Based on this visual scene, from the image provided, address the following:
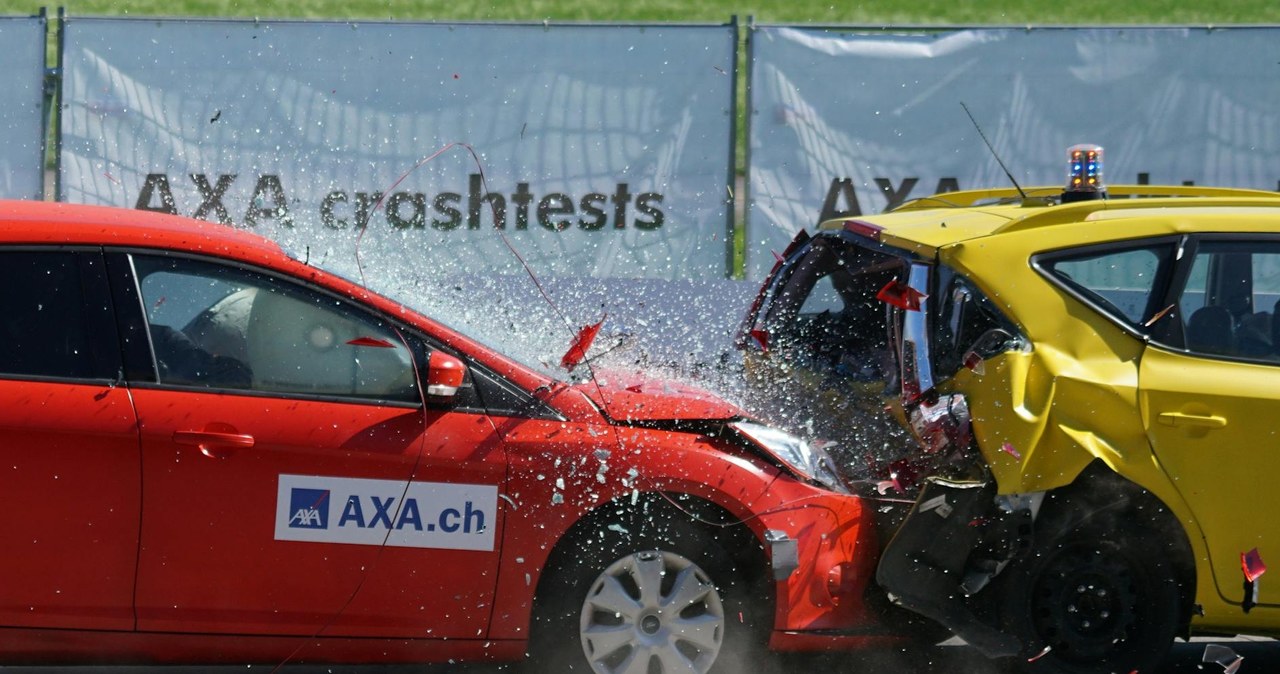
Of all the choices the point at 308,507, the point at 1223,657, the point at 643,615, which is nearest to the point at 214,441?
the point at 308,507

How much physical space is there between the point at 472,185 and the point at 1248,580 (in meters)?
5.92

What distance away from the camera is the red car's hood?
4.84m

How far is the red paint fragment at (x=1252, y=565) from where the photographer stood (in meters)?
4.92

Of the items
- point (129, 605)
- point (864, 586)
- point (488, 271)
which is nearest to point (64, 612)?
point (129, 605)

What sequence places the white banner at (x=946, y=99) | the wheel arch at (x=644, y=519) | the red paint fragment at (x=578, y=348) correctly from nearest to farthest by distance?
the wheel arch at (x=644, y=519)
the red paint fragment at (x=578, y=348)
the white banner at (x=946, y=99)

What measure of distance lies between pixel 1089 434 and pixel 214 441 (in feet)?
9.38

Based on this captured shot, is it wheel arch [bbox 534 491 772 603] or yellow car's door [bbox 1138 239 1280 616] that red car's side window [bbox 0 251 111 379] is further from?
yellow car's door [bbox 1138 239 1280 616]

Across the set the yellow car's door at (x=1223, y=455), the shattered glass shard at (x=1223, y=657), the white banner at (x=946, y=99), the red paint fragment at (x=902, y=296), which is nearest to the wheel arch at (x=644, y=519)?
the red paint fragment at (x=902, y=296)

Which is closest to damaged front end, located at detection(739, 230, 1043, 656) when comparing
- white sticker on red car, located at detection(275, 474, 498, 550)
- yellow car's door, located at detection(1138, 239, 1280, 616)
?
yellow car's door, located at detection(1138, 239, 1280, 616)

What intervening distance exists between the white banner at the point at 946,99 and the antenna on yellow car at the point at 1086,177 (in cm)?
390

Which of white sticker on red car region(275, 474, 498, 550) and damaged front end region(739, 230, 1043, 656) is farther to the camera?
damaged front end region(739, 230, 1043, 656)

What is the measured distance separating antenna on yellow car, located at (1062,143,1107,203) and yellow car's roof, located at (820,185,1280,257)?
102mm

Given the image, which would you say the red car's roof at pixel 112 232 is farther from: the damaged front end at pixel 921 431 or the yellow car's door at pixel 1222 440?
the yellow car's door at pixel 1222 440

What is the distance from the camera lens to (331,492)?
4.57 m
